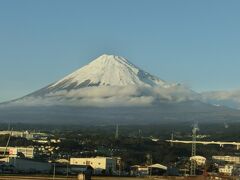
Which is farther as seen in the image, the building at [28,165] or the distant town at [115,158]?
the distant town at [115,158]

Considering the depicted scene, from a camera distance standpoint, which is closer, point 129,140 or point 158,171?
point 158,171

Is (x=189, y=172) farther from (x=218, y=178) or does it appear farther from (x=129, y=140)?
(x=129, y=140)

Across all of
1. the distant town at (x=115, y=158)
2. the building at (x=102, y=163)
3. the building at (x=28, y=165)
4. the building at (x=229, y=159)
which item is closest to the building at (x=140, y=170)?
the distant town at (x=115, y=158)

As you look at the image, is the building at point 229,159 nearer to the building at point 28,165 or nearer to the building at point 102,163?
the building at point 102,163

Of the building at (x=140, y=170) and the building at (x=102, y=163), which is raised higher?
the building at (x=102, y=163)

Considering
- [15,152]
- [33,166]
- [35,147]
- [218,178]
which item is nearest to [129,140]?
[35,147]

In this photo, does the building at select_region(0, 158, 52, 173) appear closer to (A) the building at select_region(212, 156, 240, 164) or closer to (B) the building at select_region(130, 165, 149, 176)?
(B) the building at select_region(130, 165, 149, 176)

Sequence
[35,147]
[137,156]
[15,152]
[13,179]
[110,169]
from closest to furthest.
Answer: [13,179] → [110,169] → [15,152] → [137,156] → [35,147]

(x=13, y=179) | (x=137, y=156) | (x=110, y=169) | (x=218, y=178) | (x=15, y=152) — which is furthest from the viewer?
(x=137, y=156)

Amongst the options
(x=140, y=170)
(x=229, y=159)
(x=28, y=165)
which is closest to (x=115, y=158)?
(x=140, y=170)

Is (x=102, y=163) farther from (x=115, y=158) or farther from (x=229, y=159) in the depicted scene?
(x=229, y=159)
